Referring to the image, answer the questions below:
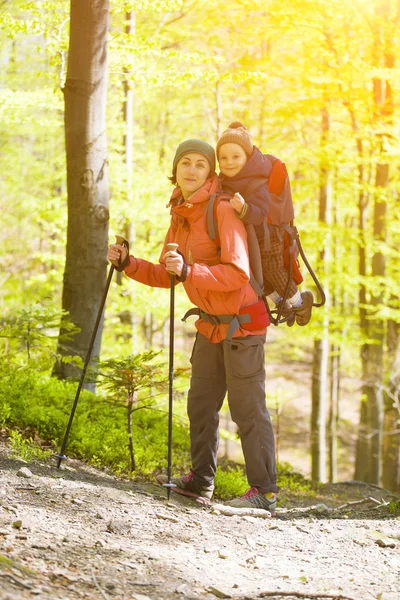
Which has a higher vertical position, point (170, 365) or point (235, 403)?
point (170, 365)

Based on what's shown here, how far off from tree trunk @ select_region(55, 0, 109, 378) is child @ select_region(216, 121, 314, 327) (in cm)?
220

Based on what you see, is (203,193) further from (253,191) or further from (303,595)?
(303,595)

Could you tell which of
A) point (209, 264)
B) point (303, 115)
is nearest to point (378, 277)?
point (303, 115)

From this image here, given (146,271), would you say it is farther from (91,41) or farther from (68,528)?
(91,41)

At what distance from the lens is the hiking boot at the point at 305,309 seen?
180 inches

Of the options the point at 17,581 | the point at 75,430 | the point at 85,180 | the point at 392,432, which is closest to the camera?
the point at 17,581

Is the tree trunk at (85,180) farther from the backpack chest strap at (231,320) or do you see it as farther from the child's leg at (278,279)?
the child's leg at (278,279)

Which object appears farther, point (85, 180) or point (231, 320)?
point (85, 180)

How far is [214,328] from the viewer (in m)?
4.34

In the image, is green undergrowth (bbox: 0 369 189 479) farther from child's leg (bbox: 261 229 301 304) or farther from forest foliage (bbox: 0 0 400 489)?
forest foliage (bbox: 0 0 400 489)

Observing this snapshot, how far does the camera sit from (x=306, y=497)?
21.9ft

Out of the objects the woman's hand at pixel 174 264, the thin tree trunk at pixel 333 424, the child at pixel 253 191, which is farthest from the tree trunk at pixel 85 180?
the thin tree trunk at pixel 333 424

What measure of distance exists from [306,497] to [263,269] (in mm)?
3310

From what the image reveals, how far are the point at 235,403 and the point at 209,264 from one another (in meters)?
0.97
